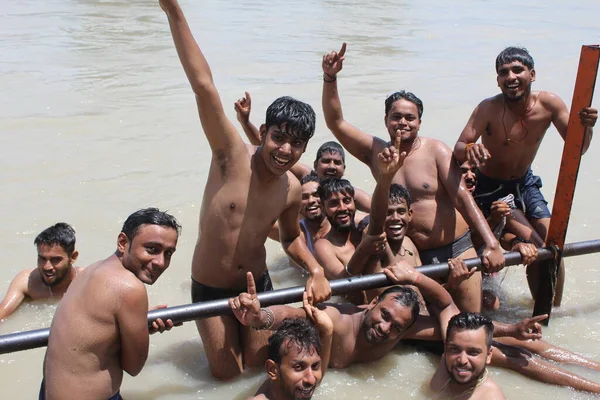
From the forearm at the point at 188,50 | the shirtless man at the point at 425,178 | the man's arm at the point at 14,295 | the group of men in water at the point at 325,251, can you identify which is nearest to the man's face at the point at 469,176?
the group of men in water at the point at 325,251

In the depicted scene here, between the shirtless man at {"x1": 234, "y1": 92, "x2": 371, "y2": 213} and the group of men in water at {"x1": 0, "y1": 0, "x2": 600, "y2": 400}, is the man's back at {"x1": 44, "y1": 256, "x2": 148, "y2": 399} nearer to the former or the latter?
the group of men in water at {"x1": 0, "y1": 0, "x2": 600, "y2": 400}

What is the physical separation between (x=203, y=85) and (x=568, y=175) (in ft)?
8.17

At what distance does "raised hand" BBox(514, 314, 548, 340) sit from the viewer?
14.1 feet

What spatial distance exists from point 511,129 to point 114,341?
3.28 m

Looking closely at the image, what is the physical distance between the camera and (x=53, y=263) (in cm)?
508

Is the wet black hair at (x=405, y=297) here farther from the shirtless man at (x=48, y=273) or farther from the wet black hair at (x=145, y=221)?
the shirtless man at (x=48, y=273)

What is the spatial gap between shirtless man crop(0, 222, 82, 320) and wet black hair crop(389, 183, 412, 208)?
2.18 meters

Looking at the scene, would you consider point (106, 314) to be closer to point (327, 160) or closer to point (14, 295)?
point (14, 295)

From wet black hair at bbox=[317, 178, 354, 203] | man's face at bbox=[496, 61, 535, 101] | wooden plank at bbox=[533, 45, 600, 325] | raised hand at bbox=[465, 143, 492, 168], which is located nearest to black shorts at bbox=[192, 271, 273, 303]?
wet black hair at bbox=[317, 178, 354, 203]

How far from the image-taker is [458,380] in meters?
4.00

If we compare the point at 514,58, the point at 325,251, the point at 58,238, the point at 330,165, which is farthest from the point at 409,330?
the point at 58,238

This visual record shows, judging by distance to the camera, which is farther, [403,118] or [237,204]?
[403,118]

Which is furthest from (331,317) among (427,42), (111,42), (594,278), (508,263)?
(427,42)

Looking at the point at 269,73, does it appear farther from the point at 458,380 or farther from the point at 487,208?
the point at 458,380
